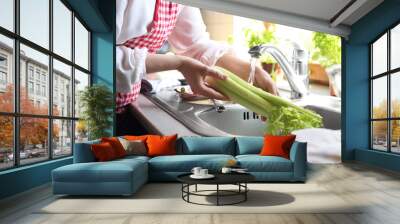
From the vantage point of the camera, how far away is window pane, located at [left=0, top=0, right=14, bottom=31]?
4.82 m

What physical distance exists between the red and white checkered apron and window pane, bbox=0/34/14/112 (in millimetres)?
4135

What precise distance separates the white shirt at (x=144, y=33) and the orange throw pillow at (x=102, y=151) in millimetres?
3518

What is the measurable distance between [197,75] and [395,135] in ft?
15.1

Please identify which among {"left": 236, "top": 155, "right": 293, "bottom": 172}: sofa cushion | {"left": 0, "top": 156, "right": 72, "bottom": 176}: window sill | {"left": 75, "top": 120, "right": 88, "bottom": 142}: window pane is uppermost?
{"left": 75, "top": 120, "right": 88, "bottom": 142}: window pane

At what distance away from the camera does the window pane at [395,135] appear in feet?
26.4

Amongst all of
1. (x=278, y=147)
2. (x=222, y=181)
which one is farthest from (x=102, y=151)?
(x=278, y=147)

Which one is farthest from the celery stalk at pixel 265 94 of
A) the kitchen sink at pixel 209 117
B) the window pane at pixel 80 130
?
the window pane at pixel 80 130

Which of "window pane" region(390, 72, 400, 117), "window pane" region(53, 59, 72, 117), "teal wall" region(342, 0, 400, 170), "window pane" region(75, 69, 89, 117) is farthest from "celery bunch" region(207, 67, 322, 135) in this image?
"window pane" region(53, 59, 72, 117)

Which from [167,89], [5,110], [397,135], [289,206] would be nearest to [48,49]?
[5,110]

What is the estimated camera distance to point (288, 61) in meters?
10.1

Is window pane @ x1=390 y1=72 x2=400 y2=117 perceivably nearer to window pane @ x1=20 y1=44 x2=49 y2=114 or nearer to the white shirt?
the white shirt

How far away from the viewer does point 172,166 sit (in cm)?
606

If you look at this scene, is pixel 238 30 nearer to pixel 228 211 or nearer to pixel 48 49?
pixel 48 49

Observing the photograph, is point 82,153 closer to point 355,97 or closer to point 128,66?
point 128,66
